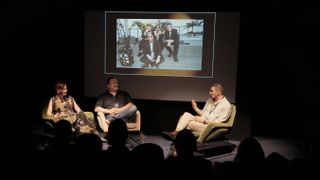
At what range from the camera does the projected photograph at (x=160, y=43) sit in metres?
6.47

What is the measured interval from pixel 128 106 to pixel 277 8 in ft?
9.53

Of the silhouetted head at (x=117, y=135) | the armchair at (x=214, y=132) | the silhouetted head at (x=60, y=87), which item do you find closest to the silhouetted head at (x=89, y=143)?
the silhouetted head at (x=117, y=135)

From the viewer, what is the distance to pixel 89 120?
5977 mm

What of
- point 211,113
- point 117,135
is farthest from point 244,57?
point 117,135

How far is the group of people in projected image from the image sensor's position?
6.55 m

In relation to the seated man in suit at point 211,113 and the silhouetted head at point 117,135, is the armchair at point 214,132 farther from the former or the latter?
the silhouetted head at point 117,135

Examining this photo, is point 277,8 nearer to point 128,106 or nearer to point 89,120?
point 128,106

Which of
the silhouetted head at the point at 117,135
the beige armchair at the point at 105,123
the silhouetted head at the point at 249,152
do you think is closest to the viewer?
the silhouetted head at the point at 249,152

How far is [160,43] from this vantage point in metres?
6.60

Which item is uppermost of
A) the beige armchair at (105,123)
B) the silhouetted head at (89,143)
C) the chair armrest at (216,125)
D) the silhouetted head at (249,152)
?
the silhouetted head at (89,143)

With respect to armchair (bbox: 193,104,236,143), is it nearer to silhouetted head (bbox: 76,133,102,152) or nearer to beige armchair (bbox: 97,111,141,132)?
beige armchair (bbox: 97,111,141,132)

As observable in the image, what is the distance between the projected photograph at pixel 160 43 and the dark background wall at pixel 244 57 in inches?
7.9

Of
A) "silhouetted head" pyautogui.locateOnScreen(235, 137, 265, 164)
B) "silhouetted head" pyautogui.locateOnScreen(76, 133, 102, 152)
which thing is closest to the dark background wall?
"silhouetted head" pyautogui.locateOnScreen(235, 137, 265, 164)

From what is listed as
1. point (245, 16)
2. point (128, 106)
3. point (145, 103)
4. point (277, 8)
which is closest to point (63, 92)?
point (128, 106)
